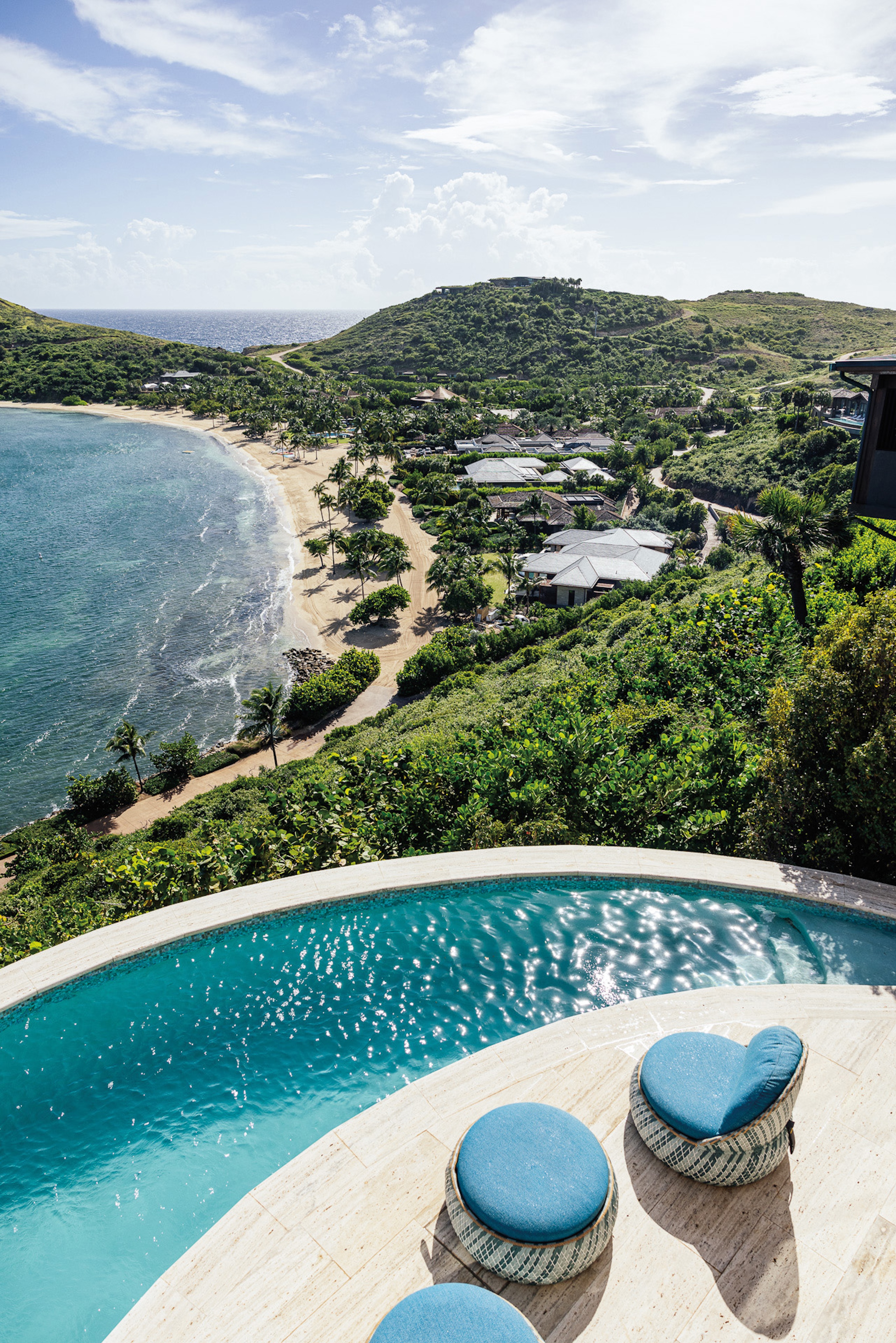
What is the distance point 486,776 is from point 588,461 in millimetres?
71389

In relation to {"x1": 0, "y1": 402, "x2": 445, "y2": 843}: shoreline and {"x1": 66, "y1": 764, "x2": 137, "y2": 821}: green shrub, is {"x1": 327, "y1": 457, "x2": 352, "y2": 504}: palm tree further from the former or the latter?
{"x1": 66, "y1": 764, "x2": 137, "y2": 821}: green shrub

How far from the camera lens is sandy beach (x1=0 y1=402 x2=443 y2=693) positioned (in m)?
44.8

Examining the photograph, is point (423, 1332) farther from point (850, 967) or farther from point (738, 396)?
point (738, 396)

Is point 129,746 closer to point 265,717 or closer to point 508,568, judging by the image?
point 265,717

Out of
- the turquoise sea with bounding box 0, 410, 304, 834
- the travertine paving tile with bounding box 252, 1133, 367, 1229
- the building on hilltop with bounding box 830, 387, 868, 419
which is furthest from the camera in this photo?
the building on hilltop with bounding box 830, 387, 868, 419

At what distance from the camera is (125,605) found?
5031cm

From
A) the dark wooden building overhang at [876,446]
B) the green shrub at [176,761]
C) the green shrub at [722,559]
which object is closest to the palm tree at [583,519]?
the green shrub at [722,559]

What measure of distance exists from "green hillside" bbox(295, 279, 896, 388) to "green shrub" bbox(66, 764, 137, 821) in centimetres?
11945

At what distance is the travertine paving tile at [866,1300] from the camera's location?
513cm

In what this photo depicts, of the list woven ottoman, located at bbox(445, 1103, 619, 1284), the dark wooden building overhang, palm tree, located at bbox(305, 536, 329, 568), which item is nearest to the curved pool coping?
woven ottoman, located at bbox(445, 1103, 619, 1284)

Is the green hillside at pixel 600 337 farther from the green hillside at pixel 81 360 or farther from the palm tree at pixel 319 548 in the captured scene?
the palm tree at pixel 319 548

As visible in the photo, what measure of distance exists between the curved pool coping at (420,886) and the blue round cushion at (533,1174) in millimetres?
5743

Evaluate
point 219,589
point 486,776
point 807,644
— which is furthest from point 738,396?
point 486,776

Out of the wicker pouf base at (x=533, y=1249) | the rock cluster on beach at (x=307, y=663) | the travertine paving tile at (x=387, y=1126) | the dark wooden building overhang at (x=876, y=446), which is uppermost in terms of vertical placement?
the dark wooden building overhang at (x=876, y=446)
